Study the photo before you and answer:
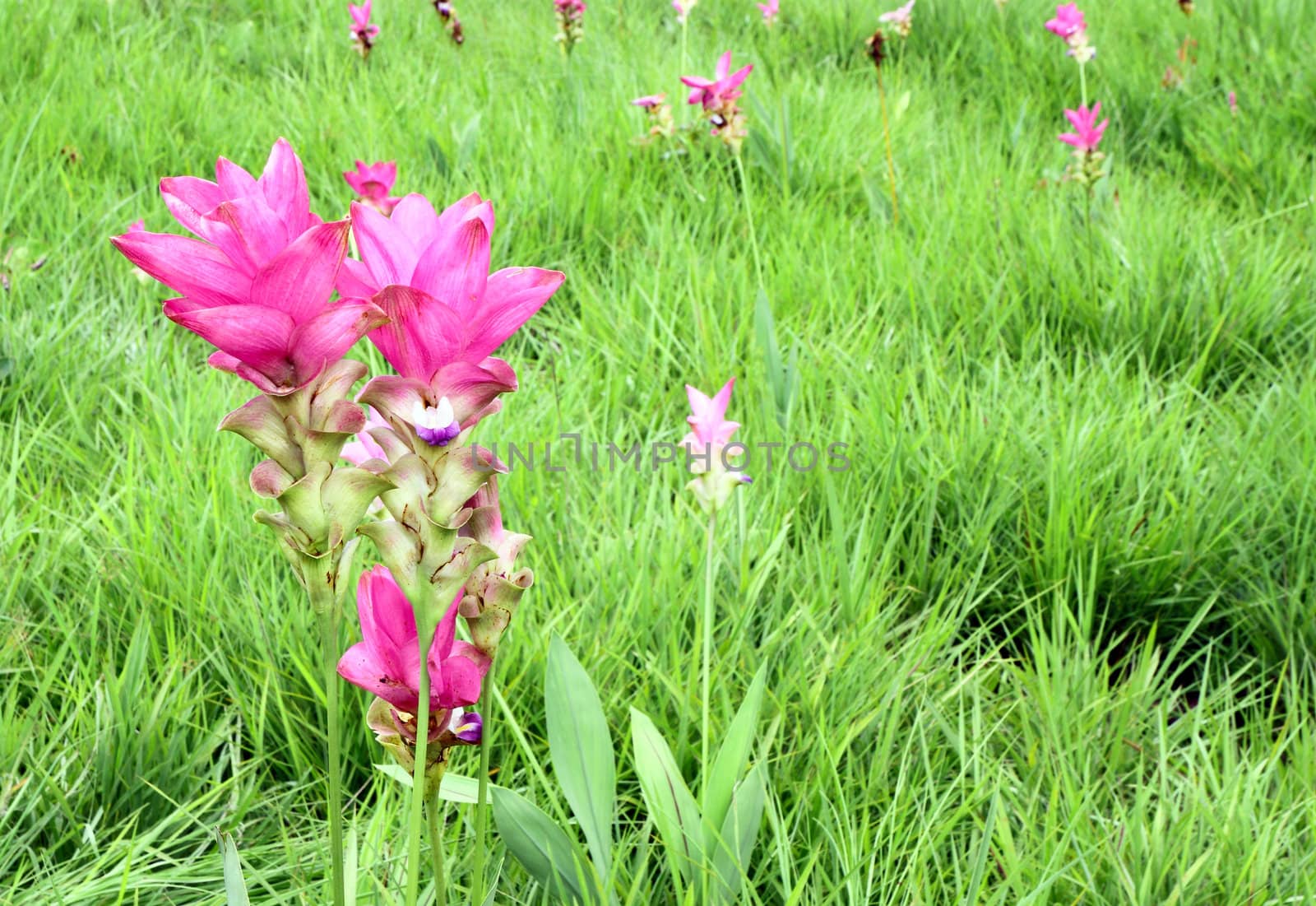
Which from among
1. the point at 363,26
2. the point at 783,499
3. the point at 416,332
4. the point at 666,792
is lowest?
the point at 783,499

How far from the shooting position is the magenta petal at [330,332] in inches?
19.8

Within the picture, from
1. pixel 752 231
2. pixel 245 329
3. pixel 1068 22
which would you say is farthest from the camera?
pixel 1068 22

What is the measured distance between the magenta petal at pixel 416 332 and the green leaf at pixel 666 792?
422 mm

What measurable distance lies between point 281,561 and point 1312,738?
123 centimetres

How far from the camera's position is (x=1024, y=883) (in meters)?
0.98

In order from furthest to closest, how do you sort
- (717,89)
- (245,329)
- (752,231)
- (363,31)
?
1. (363,31)
2. (717,89)
3. (752,231)
4. (245,329)

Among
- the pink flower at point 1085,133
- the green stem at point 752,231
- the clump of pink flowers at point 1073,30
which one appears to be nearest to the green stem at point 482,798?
the green stem at point 752,231

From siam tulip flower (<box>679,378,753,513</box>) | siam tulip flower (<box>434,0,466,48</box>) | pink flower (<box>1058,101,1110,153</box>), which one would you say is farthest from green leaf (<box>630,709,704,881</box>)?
siam tulip flower (<box>434,0,466,48</box>)

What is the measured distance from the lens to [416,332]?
0.53 m

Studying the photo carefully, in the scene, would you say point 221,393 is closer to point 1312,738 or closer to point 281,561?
point 281,561

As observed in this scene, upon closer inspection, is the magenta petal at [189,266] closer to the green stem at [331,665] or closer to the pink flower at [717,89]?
the green stem at [331,665]

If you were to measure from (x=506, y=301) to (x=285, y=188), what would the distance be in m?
0.12

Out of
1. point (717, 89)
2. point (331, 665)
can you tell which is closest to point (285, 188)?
point (331, 665)

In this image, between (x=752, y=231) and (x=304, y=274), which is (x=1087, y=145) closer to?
(x=752, y=231)
